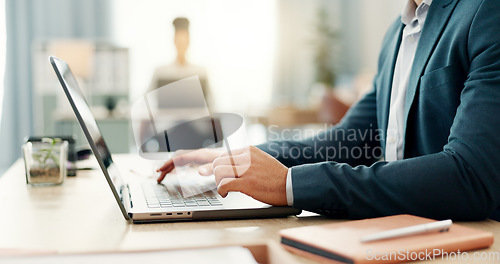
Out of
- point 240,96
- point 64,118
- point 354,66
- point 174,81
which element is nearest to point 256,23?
point 240,96

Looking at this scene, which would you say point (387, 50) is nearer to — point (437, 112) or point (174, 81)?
point (437, 112)

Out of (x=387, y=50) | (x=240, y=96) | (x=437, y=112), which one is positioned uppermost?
(x=387, y=50)

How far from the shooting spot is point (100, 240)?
0.72 metres

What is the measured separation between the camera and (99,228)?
0.79m

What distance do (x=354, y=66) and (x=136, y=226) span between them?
6.14 meters

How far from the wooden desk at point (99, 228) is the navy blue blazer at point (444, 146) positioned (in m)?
0.05

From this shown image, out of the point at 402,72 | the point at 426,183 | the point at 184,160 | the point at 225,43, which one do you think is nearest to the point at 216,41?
the point at 225,43

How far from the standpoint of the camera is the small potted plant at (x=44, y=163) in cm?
118

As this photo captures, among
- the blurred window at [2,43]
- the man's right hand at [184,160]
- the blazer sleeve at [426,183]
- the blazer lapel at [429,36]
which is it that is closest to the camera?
the blazer sleeve at [426,183]

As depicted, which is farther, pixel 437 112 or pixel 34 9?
pixel 34 9

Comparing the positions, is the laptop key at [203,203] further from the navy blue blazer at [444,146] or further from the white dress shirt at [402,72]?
the white dress shirt at [402,72]

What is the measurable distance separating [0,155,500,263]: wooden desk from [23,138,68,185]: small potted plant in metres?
0.13

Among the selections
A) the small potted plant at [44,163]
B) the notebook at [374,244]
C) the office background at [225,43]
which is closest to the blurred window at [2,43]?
the office background at [225,43]

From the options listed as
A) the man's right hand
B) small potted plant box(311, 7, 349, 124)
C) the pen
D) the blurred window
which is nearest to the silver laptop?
the man's right hand
